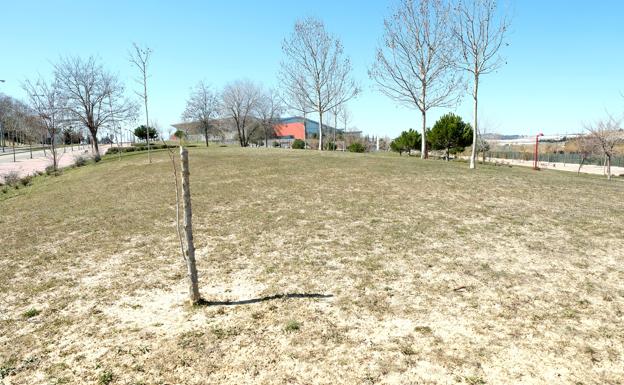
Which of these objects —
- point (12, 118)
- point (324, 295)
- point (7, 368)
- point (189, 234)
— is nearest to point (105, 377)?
point (7, 368)

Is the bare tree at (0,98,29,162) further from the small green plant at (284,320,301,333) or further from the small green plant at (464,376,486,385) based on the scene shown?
the small green plant at (464,376,486,385)

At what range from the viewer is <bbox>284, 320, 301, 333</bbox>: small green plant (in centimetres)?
381

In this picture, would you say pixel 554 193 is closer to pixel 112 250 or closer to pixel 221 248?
pixel 221 248

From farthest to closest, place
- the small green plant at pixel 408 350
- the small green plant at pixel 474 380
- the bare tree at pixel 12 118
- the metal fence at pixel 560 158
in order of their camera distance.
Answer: the bare tree at pixel 12 118 → the metal fence at pixel 560 158 → the small green plant at pixel 408 350 → the small green plant at pixel 474 380

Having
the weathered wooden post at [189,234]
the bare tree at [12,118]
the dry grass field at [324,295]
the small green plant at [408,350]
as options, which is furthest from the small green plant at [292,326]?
the bare tree at [12,118]

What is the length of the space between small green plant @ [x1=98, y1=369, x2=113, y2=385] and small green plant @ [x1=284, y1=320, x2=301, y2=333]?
63.7 inches

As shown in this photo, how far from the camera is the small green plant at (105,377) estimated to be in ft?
10.1

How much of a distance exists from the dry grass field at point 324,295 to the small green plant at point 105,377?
1 centimetres

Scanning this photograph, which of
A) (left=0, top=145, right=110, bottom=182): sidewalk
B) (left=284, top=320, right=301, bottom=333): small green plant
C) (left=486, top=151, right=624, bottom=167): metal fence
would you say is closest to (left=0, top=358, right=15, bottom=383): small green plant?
(left=284, top=320, right=301, bottom=333): small green plant

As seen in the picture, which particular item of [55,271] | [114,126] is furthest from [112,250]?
[114,126]

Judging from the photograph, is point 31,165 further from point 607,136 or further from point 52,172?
point 607,136

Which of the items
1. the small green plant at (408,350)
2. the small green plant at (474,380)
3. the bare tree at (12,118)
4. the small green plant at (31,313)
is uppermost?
the bare tree at (12,118)

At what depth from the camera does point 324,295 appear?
4.63m

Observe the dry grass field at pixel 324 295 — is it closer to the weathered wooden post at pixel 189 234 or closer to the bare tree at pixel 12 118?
the weathered wooden post at pixel 189 234
